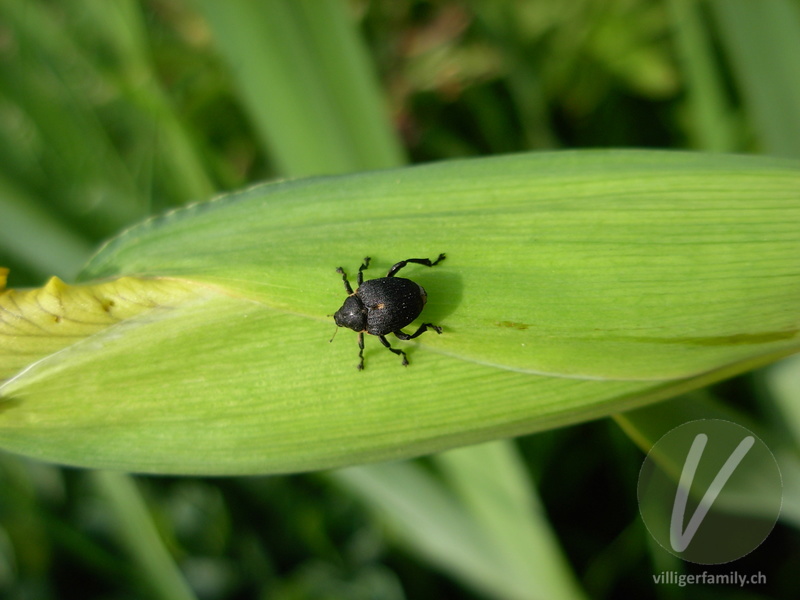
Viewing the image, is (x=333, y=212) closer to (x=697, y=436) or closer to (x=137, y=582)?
(x=697, y=436)

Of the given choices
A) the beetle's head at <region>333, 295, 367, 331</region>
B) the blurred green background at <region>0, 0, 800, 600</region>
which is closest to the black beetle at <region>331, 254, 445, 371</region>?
the beetle's head at <region>333, 295, 367, 331</region>

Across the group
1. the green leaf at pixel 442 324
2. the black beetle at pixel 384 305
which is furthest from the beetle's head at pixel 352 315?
the green leaf at pixel 442 324

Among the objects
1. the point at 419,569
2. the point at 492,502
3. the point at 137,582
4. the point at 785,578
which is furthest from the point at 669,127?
the point at 137,582

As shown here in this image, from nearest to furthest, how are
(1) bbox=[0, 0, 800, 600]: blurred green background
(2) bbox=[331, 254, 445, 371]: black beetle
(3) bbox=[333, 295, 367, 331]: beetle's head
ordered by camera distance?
(3) bbox=[333, 295, 367, 331]: beetle's head
(2) bbox=[331, 254, 445, 371]: black beetle
(1) bbox=[0, 0, 800, 600]: blurred green background

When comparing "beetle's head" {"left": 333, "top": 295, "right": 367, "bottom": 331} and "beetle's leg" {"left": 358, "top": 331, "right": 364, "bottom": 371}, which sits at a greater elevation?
"beetle's head" {"left": 333, "top": 295, "right": 367, "bottom": 331}

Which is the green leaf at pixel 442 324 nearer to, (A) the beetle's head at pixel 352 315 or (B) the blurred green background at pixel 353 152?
(A) the beetle's head at pixel 352 315

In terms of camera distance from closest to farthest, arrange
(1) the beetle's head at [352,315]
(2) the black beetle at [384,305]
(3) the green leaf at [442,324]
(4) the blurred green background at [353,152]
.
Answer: (3) the green leaf at [442,324] → (1) the beetle's head at [352,315] → (2) the black beetle at [384,305] → (4) the blurred green background at [353,152]

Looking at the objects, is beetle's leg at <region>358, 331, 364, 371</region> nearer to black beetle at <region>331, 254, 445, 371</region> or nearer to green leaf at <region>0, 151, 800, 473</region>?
green leaf at <region>0, 151, 800, 473</region>
